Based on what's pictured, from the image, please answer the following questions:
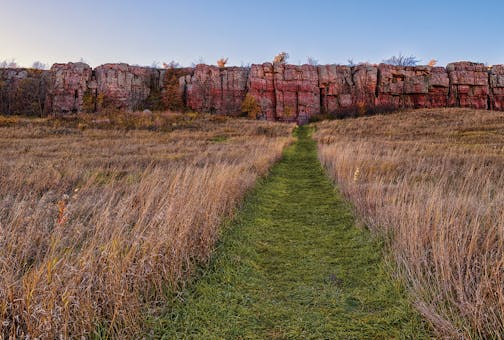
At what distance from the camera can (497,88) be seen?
61469 millimetres

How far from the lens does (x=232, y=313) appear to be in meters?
3.54

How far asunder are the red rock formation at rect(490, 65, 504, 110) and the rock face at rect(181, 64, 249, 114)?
144 ft

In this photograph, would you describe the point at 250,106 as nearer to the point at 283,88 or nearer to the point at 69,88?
the point at 283,88

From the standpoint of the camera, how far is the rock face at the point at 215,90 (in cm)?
6022

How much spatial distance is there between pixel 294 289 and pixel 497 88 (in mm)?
73582

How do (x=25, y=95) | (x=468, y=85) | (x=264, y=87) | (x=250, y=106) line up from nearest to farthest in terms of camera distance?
(x=250, y=106), (x=25, y=95), (x=264, y=87), (x=468, y=85)

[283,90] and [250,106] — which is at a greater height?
[283,90]

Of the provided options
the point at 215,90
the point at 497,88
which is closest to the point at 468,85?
the point at 497,88

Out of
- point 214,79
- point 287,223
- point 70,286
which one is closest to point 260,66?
point 214,79

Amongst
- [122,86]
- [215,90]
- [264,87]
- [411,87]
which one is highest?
[122,86]

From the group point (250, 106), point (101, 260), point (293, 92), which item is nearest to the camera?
point (101, 260)

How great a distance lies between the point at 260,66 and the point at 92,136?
39.4 meters

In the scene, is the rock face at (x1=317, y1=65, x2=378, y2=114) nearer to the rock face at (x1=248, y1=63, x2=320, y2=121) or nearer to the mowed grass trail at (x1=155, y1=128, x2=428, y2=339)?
the rock face at (x1=248, y1=63, x2=320, y2=121)

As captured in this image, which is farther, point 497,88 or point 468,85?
point 497,88
